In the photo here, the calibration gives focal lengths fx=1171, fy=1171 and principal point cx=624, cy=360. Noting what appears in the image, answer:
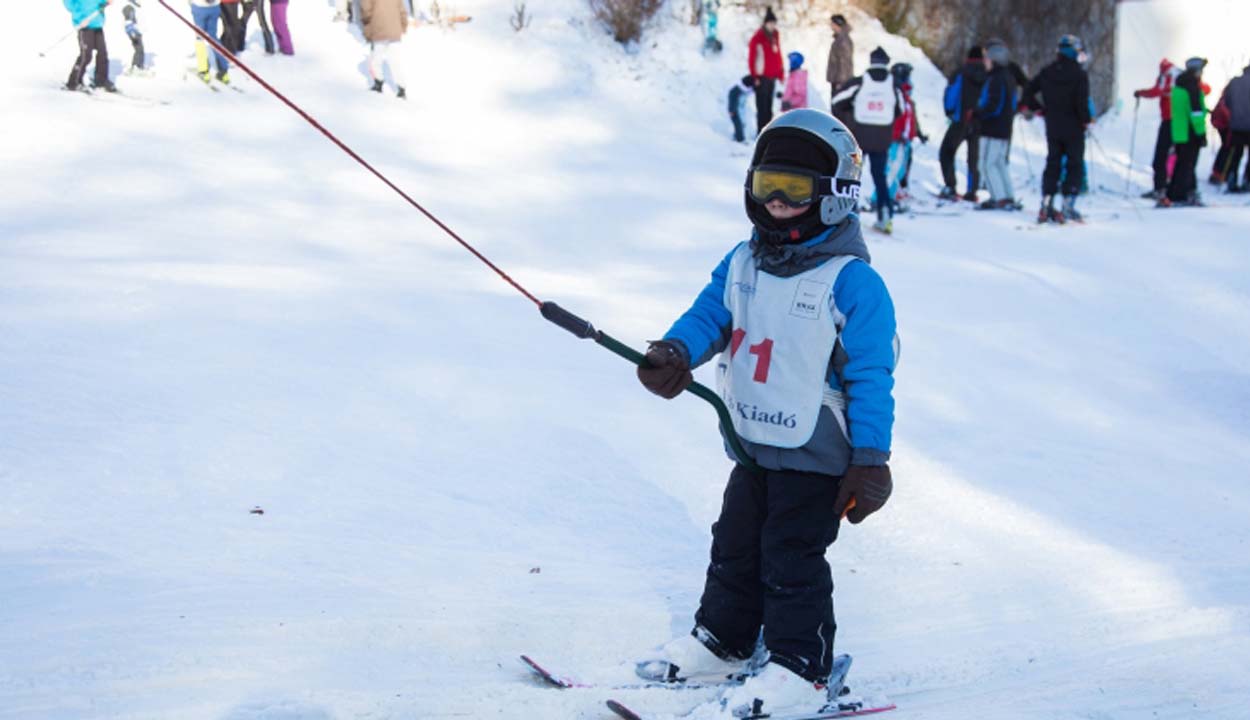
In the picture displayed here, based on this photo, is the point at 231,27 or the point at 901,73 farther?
A: the point at 231,27

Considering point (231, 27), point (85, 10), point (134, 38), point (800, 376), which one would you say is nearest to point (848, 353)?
point (800, 376)

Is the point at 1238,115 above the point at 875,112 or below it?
below

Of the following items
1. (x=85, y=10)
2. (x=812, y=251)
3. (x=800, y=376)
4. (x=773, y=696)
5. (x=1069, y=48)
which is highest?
(x=85, y=10)

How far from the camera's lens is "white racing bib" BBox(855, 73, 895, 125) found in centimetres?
1197

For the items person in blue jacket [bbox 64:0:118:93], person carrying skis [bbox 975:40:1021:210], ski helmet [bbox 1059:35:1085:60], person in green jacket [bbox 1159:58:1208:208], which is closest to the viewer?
ski helmet [bbox 1059:35:1085:60]

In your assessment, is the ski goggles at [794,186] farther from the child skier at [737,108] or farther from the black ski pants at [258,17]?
the black ski pants at [258,17]

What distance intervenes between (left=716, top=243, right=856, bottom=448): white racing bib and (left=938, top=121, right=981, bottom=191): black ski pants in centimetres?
1218

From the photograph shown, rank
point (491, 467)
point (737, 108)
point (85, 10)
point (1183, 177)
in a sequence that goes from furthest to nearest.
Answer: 1. point (737, 108)
2. point (1183, 177)
3. point (85, 10)
4. point (491, 467)

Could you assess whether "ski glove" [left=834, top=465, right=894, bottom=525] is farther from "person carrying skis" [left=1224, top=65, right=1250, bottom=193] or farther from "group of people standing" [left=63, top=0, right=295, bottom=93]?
"person carrying skis" [left=1224, top=65, right=1250, bottom=193]

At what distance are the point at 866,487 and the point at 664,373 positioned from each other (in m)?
0.63

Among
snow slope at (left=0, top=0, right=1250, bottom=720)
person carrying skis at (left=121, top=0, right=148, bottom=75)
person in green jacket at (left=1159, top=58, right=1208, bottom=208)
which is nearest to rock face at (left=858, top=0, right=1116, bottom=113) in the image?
person in green jacket at (left=1159, top=58, right=1208, bottom=208)

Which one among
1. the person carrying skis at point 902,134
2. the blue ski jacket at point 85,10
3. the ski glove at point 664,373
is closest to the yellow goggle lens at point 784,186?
the ski glove at point 664,373

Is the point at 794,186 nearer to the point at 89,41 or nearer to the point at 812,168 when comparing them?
the point at 812,168

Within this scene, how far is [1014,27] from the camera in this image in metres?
22.9
